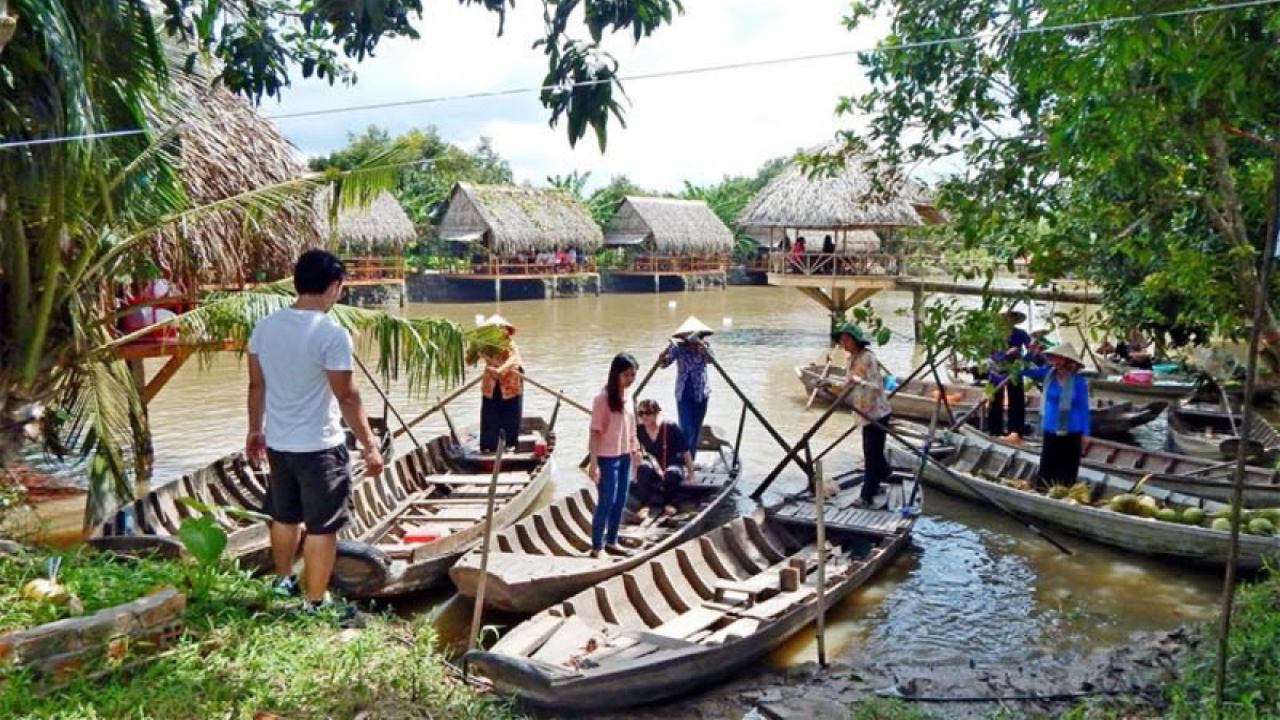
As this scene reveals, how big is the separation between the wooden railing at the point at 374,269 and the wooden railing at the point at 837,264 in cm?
1122

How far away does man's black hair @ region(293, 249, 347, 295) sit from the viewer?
3881 mm

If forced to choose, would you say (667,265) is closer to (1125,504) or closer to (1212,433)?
(1212,433)

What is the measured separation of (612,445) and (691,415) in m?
3.15

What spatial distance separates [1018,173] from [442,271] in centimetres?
2632

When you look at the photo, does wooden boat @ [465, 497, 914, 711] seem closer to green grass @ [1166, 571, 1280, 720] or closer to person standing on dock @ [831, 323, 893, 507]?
person standing on dock @ [831, 323, 893, 507]

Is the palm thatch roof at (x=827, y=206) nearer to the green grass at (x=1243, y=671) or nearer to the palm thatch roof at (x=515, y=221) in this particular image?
the palm thatch roof at (x=515, y=221)

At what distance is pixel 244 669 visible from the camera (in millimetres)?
3521

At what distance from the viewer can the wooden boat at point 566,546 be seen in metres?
5.66

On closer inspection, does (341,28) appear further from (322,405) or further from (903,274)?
(903,274)

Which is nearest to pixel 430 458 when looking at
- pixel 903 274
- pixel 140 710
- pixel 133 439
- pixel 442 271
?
pixel 133 439

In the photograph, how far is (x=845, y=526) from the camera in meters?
7.34

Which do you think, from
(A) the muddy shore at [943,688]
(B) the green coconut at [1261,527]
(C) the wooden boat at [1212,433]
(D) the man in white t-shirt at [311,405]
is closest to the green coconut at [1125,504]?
(B) the green coconut at [1261,527]

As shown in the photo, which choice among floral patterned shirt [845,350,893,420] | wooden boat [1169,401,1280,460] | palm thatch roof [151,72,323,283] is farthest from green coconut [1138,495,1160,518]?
palm thatch roof [151,72,323,283]

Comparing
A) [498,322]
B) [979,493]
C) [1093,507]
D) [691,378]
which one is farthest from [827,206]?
[498,322]
